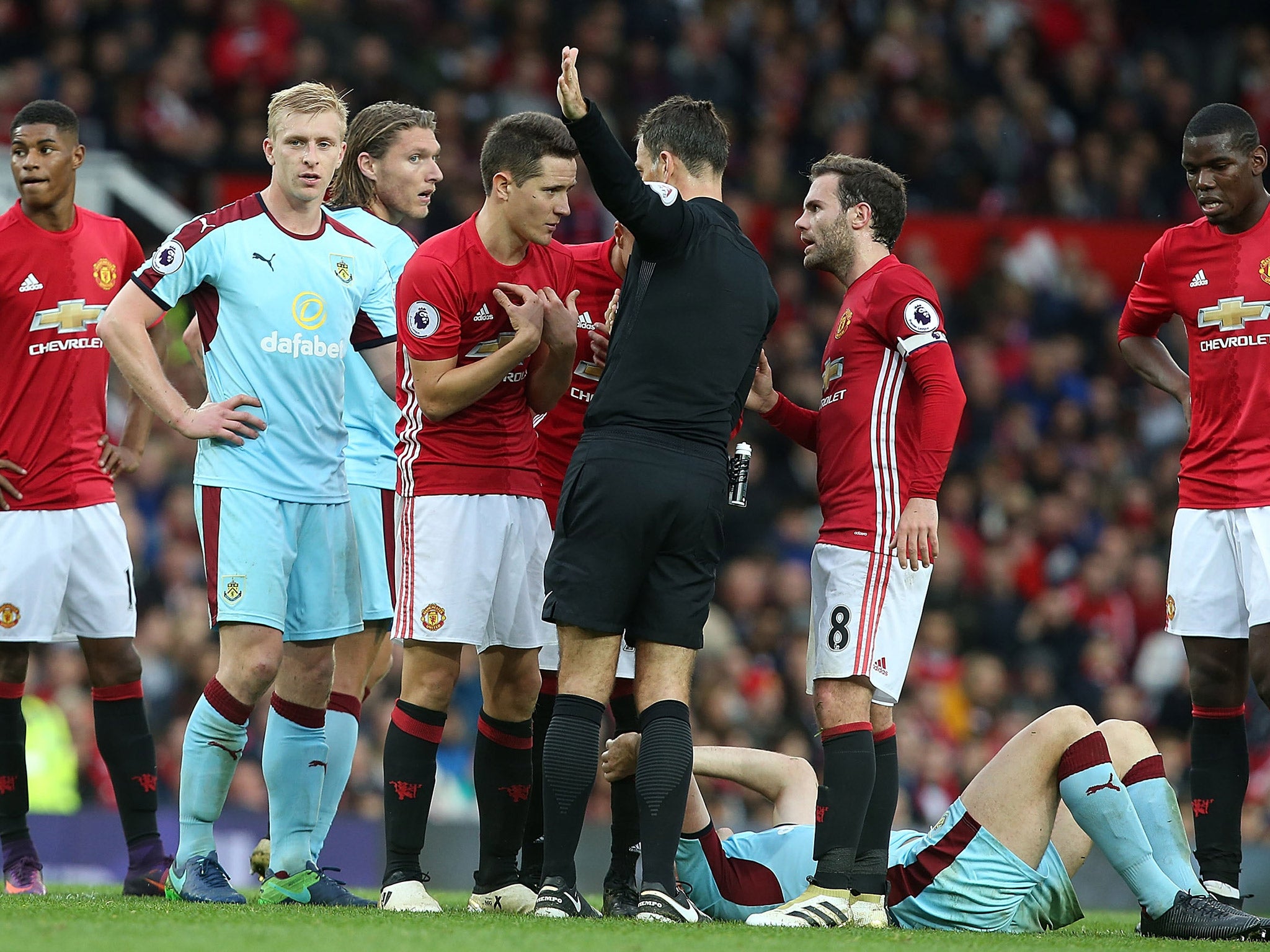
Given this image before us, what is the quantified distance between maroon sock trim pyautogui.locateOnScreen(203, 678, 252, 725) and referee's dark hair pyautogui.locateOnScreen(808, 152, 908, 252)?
2736 millimetres

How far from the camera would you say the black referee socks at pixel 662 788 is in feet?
16.5

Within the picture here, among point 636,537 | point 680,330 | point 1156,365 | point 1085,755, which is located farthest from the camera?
point 1156,365

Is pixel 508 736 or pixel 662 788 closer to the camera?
pixel 662 788

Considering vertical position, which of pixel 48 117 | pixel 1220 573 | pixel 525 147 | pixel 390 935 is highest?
pixel 48 117

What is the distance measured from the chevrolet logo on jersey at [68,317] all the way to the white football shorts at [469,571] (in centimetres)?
166

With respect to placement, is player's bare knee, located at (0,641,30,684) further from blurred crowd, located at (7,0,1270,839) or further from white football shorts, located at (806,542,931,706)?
blurred crowd, located at (7,0,1270,839)

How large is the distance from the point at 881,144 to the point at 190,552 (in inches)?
299

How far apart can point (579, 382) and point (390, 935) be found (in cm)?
239

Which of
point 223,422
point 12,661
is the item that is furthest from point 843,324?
point 12,661

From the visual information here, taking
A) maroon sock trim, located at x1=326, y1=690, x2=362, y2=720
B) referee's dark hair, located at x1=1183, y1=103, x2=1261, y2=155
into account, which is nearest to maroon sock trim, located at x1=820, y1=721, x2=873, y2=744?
maroon sock trim, located at x1=326, y1=690, x2=362, y2=720

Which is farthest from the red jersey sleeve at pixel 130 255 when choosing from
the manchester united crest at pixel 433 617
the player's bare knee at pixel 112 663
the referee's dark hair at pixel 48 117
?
the manchester united crest at pixel 433 617

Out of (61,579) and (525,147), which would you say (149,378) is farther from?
(525,147)

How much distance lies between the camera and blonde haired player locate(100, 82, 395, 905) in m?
5.61

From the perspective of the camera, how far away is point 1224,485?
5.91m
